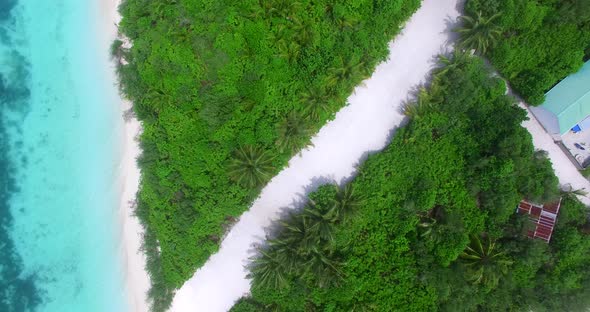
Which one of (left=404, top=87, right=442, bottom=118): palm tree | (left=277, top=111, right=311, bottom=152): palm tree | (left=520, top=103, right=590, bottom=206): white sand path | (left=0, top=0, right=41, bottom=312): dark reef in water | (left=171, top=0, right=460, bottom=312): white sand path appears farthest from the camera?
(left=0, top=0, right=41, bottom=312): dark reef in water

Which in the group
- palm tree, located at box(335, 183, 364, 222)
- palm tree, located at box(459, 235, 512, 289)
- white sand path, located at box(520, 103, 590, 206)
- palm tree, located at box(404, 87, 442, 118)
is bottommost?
palm tree, located at box(335, 183, 364, 222)

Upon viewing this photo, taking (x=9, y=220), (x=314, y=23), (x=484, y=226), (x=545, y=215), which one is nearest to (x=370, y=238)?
(x=484, y=226)

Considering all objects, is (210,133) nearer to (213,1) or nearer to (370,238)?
(213,1)

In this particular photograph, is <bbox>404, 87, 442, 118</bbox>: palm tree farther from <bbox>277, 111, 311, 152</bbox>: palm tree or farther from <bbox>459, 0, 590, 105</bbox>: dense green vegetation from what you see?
<bbox>277, 111, 311, 152</bbox>: palm tree

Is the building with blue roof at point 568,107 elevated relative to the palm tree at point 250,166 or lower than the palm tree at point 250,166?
elevated

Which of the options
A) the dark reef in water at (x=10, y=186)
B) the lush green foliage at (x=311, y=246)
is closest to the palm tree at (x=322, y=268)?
the lush green foliage at (x=311, y=246)

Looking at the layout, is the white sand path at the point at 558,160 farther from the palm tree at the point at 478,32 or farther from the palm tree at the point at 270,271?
the palm tree at the point at 270,271

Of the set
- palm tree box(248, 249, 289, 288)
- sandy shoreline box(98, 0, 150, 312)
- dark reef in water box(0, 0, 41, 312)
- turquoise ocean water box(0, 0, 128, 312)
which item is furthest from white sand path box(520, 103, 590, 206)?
dark reef in water box(0, 0, 41, 312)
